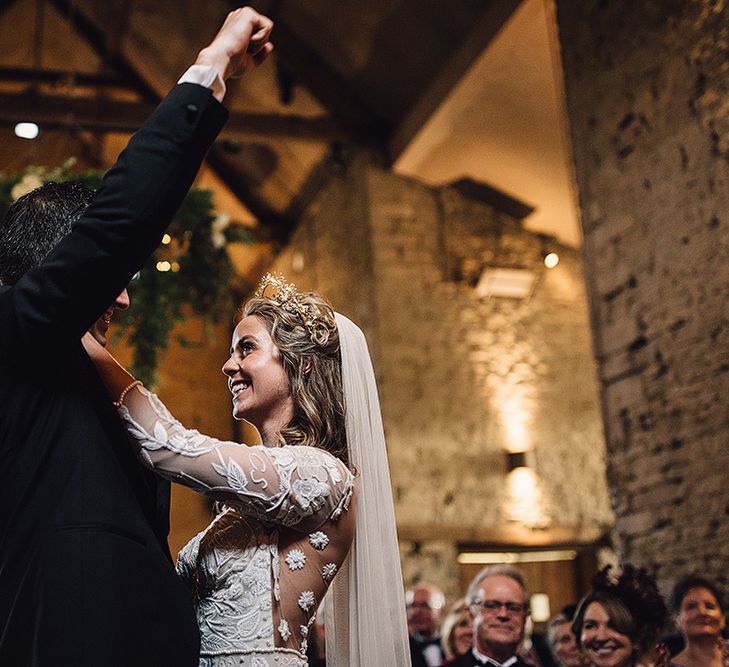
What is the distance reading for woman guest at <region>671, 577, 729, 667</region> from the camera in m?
4.01

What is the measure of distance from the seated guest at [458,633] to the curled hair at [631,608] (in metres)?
1.20

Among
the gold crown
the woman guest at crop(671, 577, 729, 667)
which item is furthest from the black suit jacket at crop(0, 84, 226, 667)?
the woman guest at crop(671, 577, 729, 667)

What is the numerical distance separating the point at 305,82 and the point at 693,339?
5.19 m

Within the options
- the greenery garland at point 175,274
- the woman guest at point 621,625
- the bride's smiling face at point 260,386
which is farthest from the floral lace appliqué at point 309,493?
the greenery garland at point 175,274

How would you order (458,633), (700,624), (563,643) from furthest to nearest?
1. (458,633)
2. (563,643)
3. (700,624)

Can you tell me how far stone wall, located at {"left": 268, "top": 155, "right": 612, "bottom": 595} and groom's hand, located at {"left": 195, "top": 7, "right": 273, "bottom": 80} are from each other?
22.6 feet

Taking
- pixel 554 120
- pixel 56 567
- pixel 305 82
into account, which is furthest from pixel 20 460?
pixel 305 82

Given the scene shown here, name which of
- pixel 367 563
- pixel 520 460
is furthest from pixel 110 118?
pixel 367 563

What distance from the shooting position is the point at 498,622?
391cm

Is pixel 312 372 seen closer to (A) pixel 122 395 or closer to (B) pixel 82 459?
(A) pixel 122 395

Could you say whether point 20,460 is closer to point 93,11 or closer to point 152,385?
point 152,385

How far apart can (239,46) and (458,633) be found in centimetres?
426

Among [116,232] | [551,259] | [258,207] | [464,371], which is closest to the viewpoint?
[116,232]

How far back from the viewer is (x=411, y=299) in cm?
866
